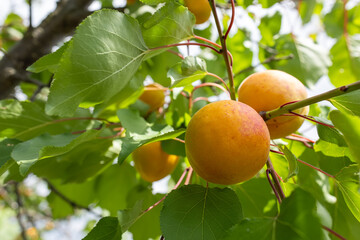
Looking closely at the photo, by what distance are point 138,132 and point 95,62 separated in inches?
10.0

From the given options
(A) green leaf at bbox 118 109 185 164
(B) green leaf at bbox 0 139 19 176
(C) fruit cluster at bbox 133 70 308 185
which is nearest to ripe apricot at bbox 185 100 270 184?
(C) fruit cluster at bbox 133 70 308 185

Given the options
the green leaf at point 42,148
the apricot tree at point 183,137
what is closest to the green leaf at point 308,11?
the apricot tree at point 183,137

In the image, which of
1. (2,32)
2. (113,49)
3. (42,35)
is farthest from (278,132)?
(2,32)

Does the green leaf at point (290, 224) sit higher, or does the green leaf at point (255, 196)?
the green leaf at point (290, 224)

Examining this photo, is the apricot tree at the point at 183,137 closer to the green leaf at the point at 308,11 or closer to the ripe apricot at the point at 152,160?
the ripe apricot at the point at 152,160

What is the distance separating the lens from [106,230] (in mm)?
753

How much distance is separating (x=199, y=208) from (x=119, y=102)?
422 mm

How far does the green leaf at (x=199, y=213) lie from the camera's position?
669 millimetres

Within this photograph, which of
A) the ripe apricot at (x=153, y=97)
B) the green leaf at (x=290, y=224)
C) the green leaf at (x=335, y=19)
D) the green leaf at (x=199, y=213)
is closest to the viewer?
the green leaf at (x=290, y=224)

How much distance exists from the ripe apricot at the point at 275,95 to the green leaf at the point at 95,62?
29cm

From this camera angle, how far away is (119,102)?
97 centimetres

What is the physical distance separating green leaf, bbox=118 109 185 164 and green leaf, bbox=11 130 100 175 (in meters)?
0.09

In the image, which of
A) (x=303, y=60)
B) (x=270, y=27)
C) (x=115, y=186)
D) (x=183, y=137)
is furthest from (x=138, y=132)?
(x=270, y=27)

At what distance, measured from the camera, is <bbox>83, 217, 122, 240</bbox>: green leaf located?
0.74m
